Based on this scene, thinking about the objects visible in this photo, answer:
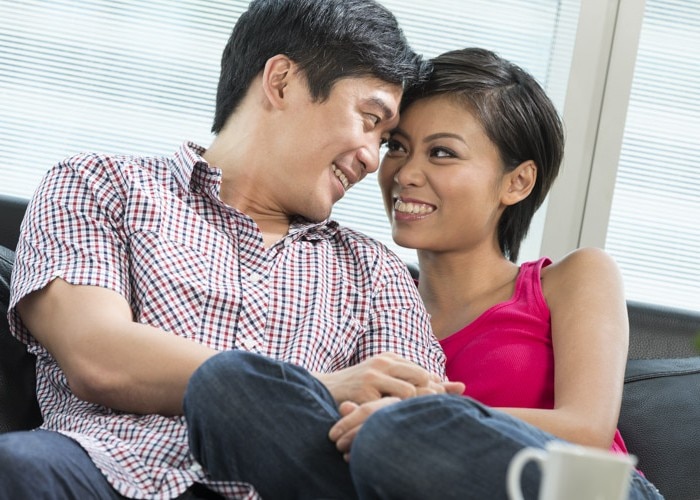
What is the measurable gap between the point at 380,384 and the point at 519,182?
0.81m

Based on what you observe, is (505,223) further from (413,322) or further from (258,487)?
(258,487)

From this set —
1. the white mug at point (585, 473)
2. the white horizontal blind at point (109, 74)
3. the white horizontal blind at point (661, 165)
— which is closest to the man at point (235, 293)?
the white mug at point (585, 473)

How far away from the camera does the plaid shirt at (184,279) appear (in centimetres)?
156

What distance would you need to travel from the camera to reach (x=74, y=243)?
63.0 inches

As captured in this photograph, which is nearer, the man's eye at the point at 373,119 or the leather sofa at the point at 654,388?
the leather sofa at the point at 654,388

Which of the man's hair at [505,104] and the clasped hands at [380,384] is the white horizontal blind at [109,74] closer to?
the man's hair at [505,104]

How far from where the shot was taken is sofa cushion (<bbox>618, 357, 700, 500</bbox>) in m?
1.88

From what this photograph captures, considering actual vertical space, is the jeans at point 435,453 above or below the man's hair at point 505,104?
below

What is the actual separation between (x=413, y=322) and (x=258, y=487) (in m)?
0.61

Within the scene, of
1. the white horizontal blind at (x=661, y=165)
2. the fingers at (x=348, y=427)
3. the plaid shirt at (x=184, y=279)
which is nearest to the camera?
the fingers at (x=348, y=427)

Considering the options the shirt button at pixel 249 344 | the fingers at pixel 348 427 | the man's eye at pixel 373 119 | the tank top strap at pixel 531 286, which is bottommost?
the shirt button at pixel 249 344

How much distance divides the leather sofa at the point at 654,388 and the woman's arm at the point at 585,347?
24cm

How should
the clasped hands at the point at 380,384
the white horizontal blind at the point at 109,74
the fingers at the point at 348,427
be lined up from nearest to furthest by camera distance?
the fingers at the point at 348,427 < the clasped hands at the point at 380,384 < the white horizontal blind at the point at 109,74

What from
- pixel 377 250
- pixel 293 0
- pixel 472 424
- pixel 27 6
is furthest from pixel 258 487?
pixel 27 6
